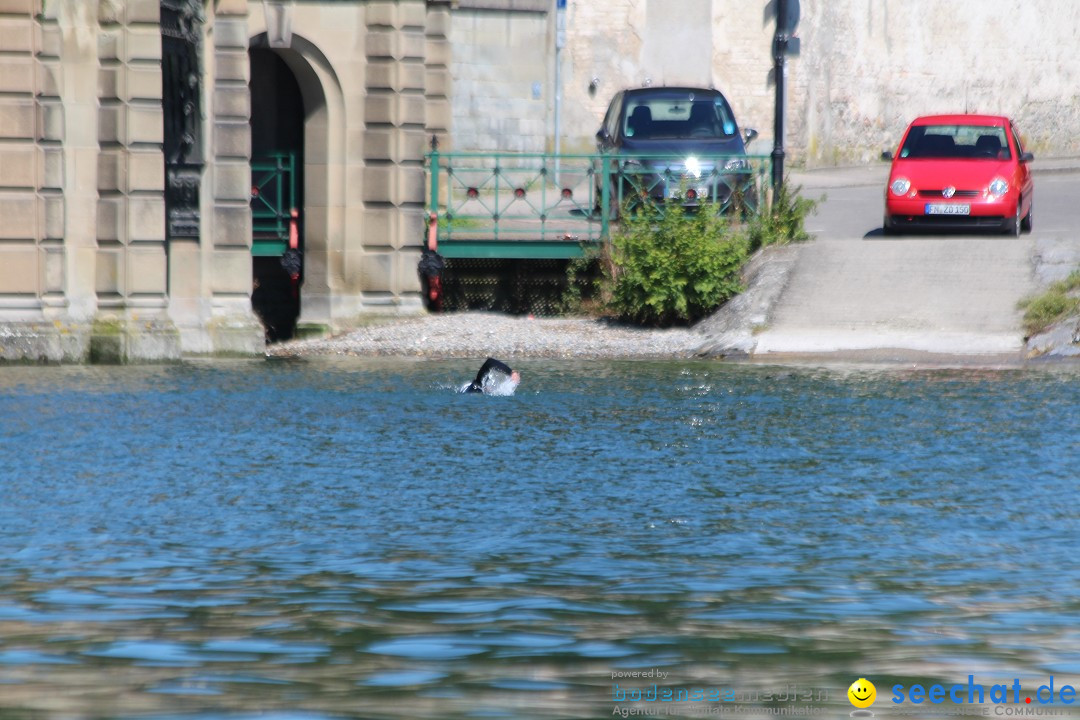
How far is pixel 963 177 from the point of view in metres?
23.1

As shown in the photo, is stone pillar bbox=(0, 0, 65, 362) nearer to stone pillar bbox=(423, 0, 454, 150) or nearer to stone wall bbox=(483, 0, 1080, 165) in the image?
stone pillar bbox=(423, 0, 454, 150)

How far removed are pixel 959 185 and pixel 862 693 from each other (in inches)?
695

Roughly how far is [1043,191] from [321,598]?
2675 centimetres

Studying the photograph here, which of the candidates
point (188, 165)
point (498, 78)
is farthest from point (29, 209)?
point (498, 78)

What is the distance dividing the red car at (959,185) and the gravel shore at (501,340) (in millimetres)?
4233

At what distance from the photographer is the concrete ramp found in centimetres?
1873

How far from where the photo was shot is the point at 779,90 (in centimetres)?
2242

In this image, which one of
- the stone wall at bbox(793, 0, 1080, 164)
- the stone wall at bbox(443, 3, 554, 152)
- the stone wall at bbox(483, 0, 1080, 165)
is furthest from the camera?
the stone wall at bbox(793, 0, 1080, 164)

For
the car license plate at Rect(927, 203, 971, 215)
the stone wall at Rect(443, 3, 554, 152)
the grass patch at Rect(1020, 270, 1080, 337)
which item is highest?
the stone wall at Rect(443, 3, 554, 152)

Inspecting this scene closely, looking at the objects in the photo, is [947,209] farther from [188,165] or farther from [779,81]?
[188,165]

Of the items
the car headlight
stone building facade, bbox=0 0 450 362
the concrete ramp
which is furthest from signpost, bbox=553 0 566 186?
the concrete ramp

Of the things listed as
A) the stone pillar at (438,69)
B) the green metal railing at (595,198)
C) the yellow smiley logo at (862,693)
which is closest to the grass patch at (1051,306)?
the green metal railing at (595,198)

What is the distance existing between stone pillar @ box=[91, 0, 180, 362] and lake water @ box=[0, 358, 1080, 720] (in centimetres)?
276

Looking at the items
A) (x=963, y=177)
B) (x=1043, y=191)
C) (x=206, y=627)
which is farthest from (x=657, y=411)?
(x=1043, y=191)
